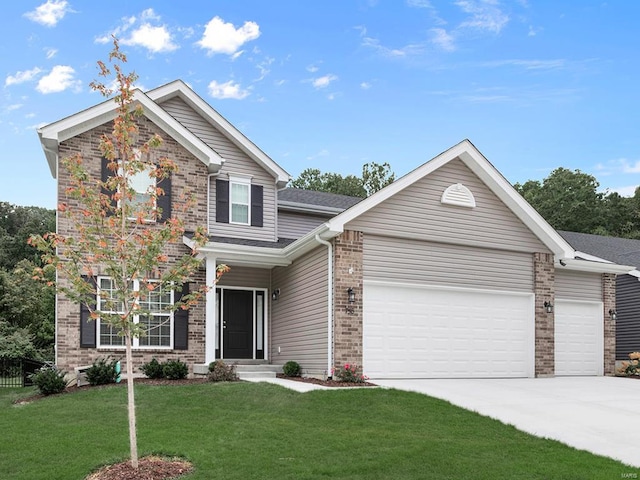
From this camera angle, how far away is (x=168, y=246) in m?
15.6

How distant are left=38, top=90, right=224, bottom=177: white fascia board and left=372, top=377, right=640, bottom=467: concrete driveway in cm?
716

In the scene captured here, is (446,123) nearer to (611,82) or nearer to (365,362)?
(611,82)

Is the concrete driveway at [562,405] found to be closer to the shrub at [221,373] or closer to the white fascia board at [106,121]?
the shrub at [221,373]

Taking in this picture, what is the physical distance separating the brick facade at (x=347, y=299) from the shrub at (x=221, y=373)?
2.18 meters

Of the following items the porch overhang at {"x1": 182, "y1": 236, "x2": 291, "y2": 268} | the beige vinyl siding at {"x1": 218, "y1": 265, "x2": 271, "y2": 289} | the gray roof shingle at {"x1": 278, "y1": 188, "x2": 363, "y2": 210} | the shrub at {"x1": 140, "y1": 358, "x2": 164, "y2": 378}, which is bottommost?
the shrub at {"x1": 140, "y1": 358, "x2": 164, "y2": 378}

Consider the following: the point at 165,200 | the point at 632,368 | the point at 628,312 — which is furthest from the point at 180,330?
the point at 628,312

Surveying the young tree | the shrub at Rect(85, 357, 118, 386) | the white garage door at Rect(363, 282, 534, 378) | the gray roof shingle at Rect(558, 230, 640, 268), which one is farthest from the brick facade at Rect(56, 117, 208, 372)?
the gray roof shingle at Rect(558, 230, 640, 268)

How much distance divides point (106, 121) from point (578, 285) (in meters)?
13.2

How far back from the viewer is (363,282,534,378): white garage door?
14.2m

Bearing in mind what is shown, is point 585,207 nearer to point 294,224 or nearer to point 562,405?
point 294,224

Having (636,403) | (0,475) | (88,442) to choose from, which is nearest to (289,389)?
(88,442)

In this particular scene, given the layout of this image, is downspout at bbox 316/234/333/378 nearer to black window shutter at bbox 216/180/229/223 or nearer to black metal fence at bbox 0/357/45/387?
black window shutter at bbox 216/180/229/223

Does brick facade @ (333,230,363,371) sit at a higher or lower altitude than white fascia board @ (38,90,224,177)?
lower

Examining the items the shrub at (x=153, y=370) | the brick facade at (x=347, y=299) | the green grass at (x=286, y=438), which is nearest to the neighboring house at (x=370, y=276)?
the brick facade at (x=347, y=299)
